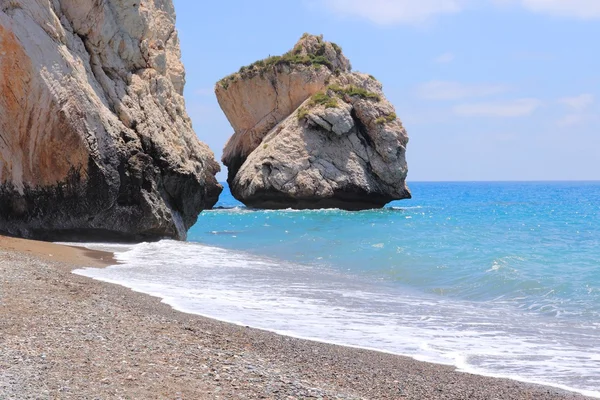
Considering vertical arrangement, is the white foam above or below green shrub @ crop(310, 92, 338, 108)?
below

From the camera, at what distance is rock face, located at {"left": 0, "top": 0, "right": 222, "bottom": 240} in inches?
640

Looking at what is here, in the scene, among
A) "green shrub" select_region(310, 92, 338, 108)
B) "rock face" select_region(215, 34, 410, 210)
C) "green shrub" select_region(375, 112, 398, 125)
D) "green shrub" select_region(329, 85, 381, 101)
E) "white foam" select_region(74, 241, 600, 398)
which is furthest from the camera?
"green shrub" select_region(329, 85, 381, 101)

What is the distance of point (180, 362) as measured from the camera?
557 cm

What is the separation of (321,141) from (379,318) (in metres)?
40.2

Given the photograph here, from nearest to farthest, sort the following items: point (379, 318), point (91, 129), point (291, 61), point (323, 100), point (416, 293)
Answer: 1. point (379, 318)
2. point (416, 293)
3. point (91, 129)
4. point (323, 100)
5. point (291, 61)

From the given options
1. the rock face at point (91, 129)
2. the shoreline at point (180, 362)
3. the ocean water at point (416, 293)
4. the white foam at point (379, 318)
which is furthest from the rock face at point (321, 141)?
the shoreline at point (180, 362)

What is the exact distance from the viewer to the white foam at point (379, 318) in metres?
7.15

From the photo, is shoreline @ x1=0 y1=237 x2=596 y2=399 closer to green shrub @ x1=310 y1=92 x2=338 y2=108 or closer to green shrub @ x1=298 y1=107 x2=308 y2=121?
green shrub @ x1=310 y1=92 x2=338 y2=108

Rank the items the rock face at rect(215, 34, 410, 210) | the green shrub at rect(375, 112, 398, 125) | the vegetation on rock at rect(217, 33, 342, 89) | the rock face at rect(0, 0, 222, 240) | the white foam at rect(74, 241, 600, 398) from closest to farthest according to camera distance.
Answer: the white foam at rect(74, 241, 600, 398)
the rock face at rect(0, 0, 222, 240)
the rock face at rect(215, 34, 410, 210)
the green shrub at rect(375, 112, 398, 125)
the vegetation on rock at rect(217, 33, 342, 89)

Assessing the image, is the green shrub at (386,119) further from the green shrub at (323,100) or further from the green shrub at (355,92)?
the green shrub at (323,100)

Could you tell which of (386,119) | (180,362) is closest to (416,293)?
(180,362)

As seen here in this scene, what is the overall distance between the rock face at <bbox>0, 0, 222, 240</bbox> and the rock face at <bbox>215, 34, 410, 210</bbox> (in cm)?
2497

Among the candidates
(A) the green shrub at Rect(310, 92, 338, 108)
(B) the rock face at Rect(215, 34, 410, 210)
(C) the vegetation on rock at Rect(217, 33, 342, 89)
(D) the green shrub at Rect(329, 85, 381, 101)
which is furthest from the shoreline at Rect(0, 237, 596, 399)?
(C) the vegetation on rock at Rect(217, 33, 342, 89)

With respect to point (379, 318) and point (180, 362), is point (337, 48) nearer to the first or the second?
point (379, 318)
